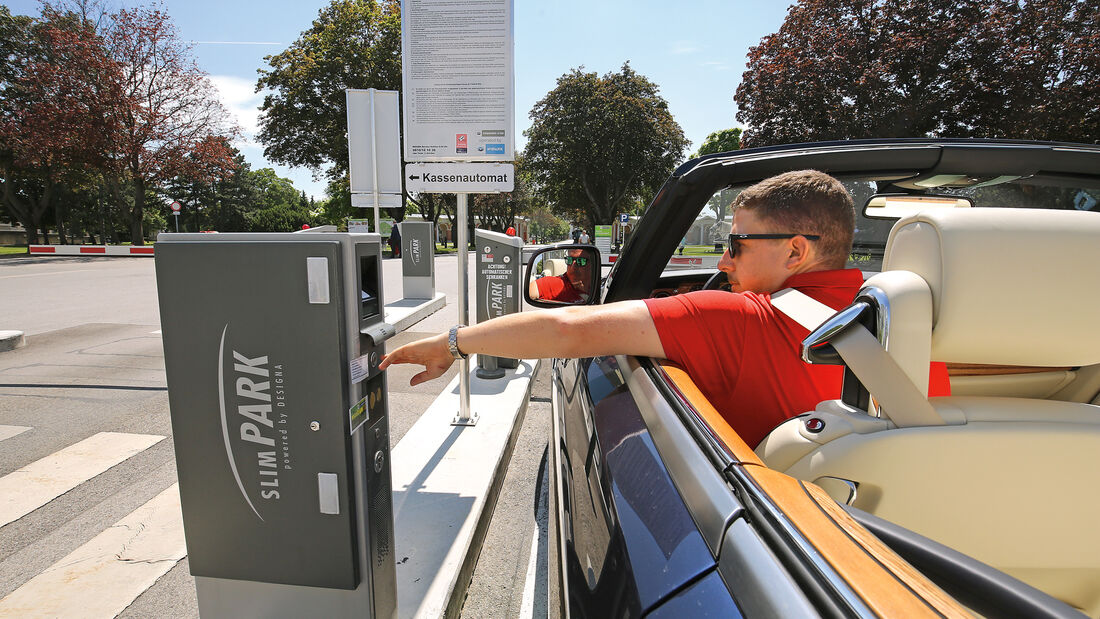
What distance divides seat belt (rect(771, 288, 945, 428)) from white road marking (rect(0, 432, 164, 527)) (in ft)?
13.5

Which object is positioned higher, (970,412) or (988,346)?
(988,346)

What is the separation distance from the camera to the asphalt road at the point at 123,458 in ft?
8.26

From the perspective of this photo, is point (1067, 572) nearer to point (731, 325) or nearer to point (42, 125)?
point (731, 325)

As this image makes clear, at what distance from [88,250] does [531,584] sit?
29529 millimetres

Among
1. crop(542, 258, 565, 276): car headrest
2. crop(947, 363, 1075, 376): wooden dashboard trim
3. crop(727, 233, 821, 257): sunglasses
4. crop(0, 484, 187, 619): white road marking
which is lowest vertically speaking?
crop(0, 484, 187, 619): white road marking

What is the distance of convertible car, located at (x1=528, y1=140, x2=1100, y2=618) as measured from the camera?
68cm

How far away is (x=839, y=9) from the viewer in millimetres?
15859

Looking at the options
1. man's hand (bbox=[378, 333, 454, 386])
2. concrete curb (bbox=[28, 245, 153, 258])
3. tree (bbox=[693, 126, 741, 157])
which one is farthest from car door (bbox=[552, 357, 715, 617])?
tree (bbox=[693, 126, 741, 157])

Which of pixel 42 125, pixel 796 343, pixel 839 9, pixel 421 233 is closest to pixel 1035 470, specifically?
pixel 796 343

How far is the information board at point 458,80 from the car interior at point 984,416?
2.93 m

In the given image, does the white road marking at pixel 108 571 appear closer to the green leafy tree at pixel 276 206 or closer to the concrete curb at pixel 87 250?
the concrete curb at pixel 87 250

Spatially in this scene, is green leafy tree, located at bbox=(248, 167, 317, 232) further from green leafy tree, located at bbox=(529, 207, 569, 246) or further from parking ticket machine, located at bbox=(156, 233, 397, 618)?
parking ticket machine, located at bbox=(156, 233, 397, 618)

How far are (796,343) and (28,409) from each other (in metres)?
6.04

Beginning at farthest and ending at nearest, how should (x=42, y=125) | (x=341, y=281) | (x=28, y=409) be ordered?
(x=42, y=125) < (x=28, y=409) < (x=341, y=281)
